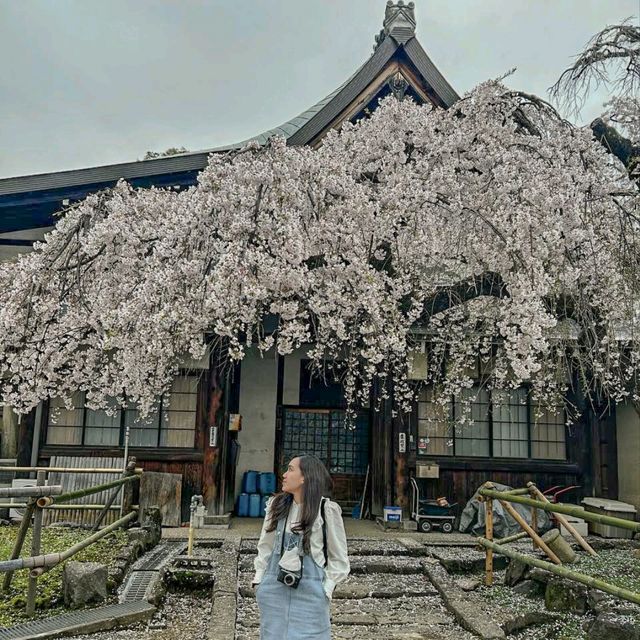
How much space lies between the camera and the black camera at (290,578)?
9.95 ft

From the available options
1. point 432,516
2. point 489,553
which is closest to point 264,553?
point 489,553

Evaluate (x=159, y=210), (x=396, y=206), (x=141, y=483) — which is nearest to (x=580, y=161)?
(x=396, y=206)

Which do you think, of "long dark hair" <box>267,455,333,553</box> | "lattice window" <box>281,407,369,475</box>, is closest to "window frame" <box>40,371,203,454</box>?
"lattice window" <box>281,407,369,475</box>

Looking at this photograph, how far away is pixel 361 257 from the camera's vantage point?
6.41 metres

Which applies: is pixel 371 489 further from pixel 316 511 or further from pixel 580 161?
pixel 316 511

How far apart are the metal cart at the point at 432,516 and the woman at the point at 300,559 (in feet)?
21.7

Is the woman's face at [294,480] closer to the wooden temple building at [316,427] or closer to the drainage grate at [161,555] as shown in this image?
the drainage grate at [161,555]

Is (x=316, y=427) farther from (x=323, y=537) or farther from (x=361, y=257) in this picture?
(x=323, y=537)

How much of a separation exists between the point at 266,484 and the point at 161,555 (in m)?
3.52

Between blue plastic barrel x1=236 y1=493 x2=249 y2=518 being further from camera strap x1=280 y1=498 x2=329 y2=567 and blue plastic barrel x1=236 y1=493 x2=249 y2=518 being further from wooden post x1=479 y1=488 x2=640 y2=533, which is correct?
camera strap x1=280 y1=498 x2=329 y2=567

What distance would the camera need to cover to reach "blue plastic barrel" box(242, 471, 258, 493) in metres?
Result: 10.3

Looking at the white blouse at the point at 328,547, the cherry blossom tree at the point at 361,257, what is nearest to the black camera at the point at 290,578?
the white blouse at the point at 328,547

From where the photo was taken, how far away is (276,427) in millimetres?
10891

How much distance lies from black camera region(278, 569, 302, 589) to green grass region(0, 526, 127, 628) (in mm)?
2736
